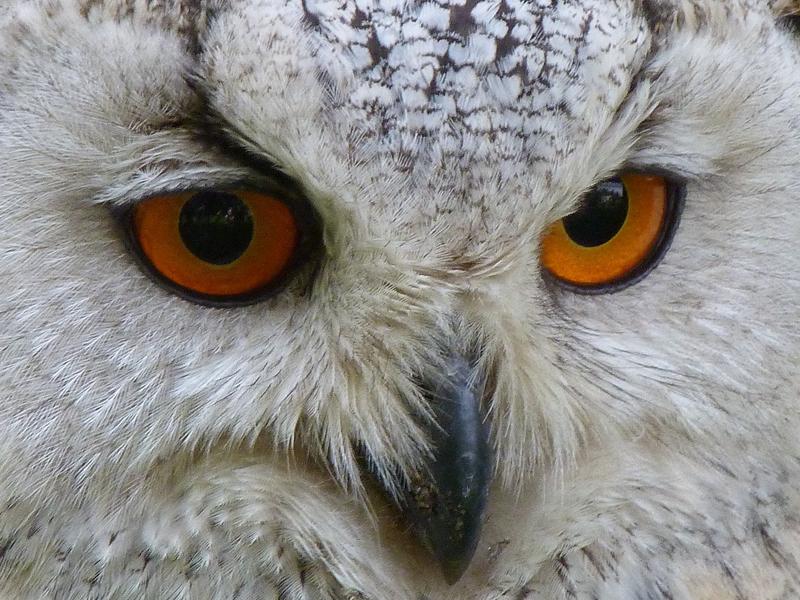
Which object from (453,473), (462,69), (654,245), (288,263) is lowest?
(453,473)

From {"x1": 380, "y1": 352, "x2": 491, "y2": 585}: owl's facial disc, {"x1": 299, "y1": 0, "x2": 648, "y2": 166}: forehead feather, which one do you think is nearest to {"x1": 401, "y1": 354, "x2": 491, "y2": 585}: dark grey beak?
{"x1": 380, "y1": 352, "x2": 491, "y2": 585}: owl's facial disc

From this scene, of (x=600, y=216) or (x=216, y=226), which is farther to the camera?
(x=600, y=216)

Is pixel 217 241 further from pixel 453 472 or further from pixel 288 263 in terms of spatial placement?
pixel 453 472

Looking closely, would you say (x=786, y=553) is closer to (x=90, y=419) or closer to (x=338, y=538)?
(x=338, y=538)

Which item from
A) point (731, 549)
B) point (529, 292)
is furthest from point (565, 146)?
point (731, 549)

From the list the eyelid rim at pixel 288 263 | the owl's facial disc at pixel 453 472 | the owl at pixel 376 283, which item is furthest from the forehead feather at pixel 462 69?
the owl's facial disc at pixel 453 472

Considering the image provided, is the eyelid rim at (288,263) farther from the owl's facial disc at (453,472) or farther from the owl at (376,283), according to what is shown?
the owl's facial disc at (453,472)

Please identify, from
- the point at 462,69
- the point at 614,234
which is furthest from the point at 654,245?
the point at 462,69
